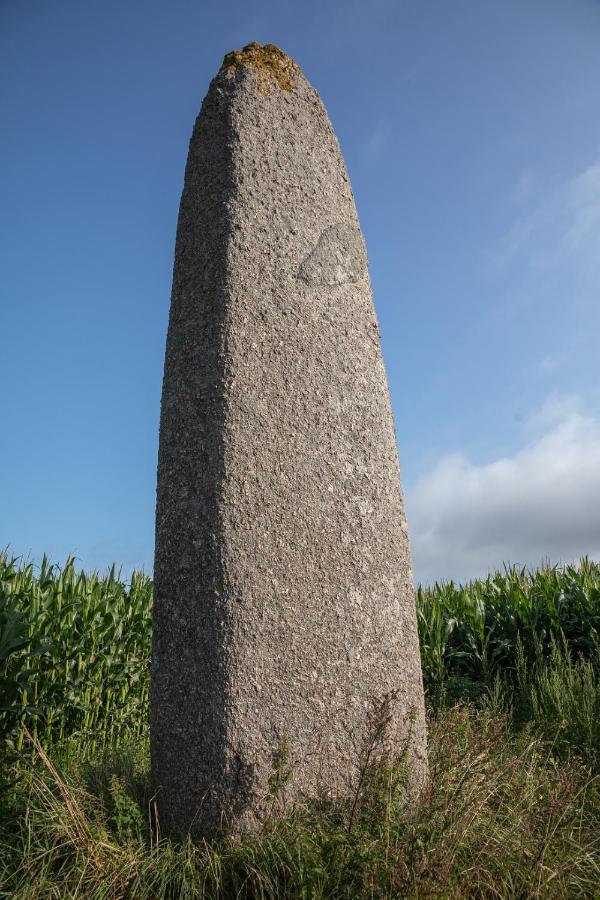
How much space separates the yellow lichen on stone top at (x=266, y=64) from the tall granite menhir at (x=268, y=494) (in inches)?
0.5

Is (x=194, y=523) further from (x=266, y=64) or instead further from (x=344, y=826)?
(x=266, y=64)

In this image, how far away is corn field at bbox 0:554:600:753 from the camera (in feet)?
19.3

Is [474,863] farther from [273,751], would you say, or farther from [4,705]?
[4,705]

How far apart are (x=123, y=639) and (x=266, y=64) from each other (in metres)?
5.38

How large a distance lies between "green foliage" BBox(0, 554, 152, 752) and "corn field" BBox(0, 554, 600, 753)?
0.01 m

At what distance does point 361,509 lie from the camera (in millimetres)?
3516

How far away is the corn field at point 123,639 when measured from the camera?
5887 mm

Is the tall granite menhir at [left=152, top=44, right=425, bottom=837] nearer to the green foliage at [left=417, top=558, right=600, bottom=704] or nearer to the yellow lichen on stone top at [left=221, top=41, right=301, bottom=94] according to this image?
the yellow lichen on stone top at [left=221, top=41, right=301, bottom=94]

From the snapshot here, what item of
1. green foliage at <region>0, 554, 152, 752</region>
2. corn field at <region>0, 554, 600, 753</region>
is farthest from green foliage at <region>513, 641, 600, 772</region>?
green foliage at <region>0, 554, 152, 752</region>

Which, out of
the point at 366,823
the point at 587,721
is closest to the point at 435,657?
the point at 587,721

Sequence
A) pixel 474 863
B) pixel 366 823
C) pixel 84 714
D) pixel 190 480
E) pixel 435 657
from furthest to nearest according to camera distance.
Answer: pixel 435 657 → pixel 84 714 → pixel 190 480 → pixel 366 823 → pixel 474 863

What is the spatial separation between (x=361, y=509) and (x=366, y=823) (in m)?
1.38

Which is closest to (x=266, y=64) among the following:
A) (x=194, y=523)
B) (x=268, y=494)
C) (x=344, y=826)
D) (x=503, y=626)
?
(x=268, y=494)

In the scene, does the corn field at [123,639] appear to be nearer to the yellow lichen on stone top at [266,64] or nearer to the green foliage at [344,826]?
the green foliage at [344,826]
